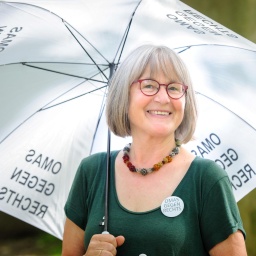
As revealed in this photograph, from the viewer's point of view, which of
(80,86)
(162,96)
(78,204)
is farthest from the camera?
(80,86)

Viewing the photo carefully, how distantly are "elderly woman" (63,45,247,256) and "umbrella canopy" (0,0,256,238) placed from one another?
57 centimetres

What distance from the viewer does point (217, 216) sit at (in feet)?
7.71

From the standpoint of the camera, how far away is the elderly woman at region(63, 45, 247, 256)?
7.76 ft

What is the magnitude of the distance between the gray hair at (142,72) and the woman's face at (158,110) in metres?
0.02

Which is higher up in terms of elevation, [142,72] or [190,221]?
[142,72]

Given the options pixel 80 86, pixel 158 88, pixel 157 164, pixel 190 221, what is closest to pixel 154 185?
pixel 157 164

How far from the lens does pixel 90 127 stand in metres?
3.31

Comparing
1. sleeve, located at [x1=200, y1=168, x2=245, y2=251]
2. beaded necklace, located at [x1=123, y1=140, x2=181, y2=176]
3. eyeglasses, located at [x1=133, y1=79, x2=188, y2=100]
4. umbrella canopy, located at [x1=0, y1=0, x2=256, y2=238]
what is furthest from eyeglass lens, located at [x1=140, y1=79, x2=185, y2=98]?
umbrella canopy, located at [x1=0, y1=0, x2=256, y2=238]

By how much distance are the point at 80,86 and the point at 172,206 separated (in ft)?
3.62

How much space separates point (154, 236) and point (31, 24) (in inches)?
52.8

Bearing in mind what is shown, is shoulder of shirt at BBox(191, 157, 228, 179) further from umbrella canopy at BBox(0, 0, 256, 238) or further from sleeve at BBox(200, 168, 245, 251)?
umbrella canopy at BBox(0, 0, 256, 238)

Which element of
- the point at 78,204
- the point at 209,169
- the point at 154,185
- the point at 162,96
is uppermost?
the point at 162,96

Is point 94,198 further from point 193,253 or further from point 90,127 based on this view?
point 90,127

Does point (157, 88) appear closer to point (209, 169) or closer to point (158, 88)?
point (158, 88)
